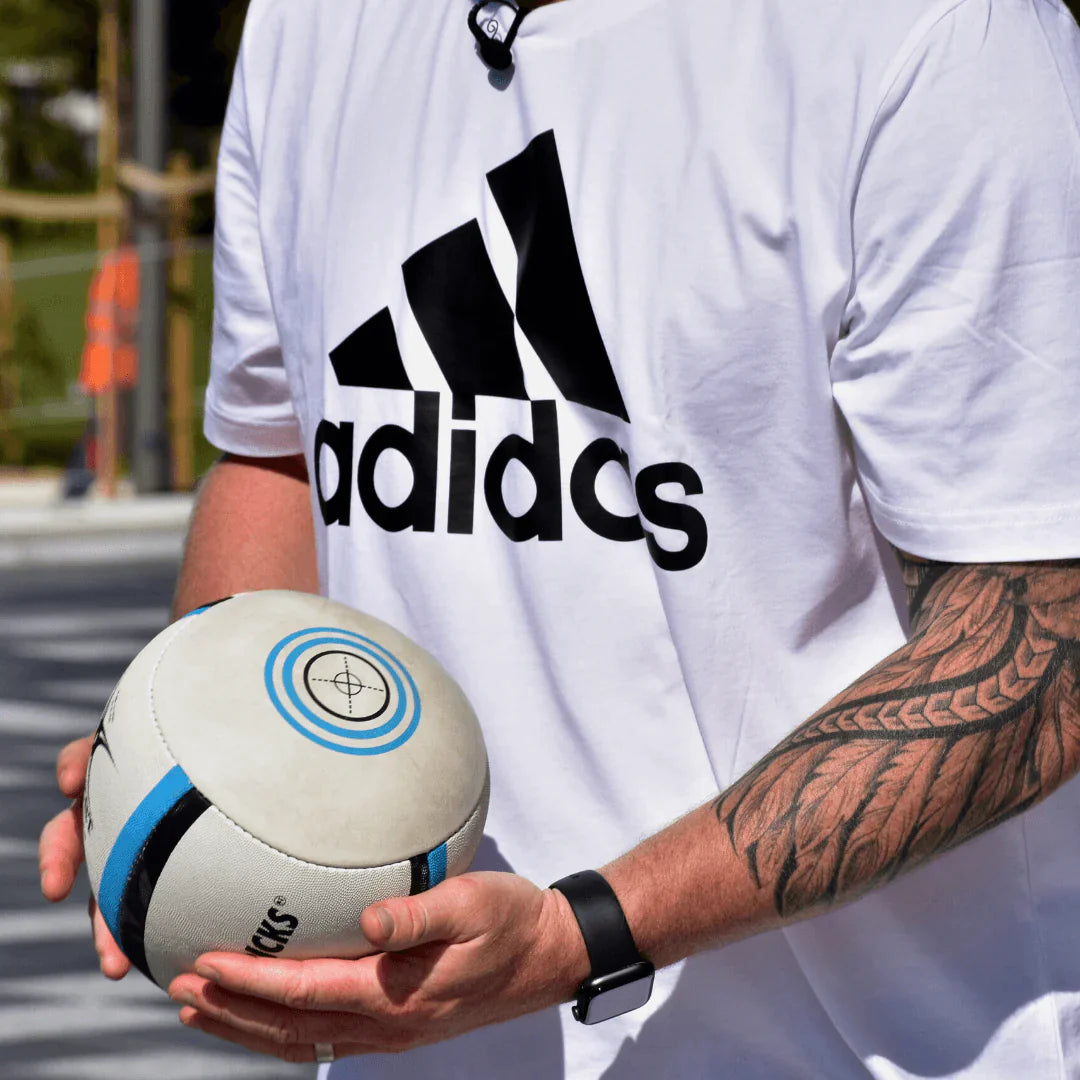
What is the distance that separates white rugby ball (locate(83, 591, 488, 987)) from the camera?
1.58 m

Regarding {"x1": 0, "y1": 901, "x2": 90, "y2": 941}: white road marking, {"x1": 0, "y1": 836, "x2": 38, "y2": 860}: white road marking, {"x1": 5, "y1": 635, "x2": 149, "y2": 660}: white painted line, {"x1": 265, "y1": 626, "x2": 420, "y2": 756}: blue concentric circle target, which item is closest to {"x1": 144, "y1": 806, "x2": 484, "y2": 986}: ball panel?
{"x1": 265, "y1": 626, "x2": 420, "y2": 756}: blue concentric circle target

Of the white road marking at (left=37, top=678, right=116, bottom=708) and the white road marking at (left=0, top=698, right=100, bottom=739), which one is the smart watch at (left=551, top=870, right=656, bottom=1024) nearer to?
the white road marking at (left=0, top=698, right=100, bottom=739)

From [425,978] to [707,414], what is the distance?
587 mm

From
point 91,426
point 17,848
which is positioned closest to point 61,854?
point 17,848

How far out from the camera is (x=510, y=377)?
1.76 metres

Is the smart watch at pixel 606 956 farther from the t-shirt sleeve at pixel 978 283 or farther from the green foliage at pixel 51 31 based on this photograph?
the green foliage at pixel 51 31

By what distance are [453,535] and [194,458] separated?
32.3ft

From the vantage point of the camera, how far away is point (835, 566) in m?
1.63

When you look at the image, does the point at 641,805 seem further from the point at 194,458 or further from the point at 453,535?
the point at 194,458

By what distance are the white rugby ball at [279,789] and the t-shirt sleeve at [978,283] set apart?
52 cm

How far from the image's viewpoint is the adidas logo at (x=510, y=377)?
1688mm

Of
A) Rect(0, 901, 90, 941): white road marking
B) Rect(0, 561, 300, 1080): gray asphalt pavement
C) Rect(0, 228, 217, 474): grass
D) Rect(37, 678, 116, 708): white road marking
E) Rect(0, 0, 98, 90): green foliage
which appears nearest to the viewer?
Rect(0, 561, 300, 1080): gray asphalt pavement

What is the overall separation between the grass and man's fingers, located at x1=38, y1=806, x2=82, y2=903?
9469 millimetres

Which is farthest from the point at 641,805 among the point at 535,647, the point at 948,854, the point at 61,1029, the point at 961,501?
the point at 61,1029
